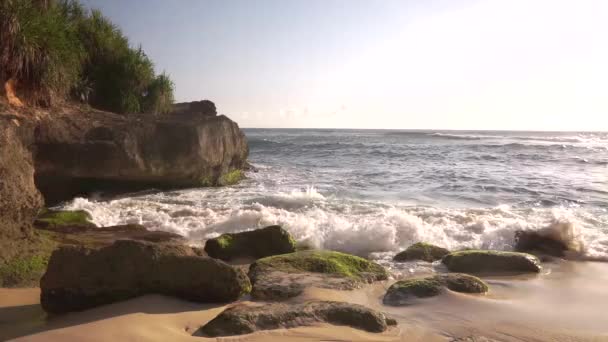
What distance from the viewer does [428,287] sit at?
4.93 metres

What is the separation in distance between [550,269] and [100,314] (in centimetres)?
602

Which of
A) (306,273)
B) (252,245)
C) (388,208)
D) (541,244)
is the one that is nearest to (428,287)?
(306,273)

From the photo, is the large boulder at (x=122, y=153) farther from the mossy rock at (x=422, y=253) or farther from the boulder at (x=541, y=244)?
the boulder at (x=541, y=244)

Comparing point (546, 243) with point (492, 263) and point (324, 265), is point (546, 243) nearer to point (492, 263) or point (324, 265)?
point (492, 263)

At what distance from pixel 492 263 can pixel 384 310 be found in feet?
8.53

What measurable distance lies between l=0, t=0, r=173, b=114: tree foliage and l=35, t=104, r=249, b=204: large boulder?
103 centimetres

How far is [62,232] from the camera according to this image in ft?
24.5

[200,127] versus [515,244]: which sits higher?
[200,127]

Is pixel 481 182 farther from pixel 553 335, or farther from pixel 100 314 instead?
pixel 100 314

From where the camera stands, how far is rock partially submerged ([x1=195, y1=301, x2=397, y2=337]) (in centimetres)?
366

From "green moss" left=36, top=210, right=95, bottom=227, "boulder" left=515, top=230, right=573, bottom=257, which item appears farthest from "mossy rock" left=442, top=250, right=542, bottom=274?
"green moss" left=36, top=210, right=95, bottom=227

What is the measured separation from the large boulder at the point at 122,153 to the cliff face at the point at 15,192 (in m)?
4.40

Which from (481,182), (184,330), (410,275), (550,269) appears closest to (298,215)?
(410,275)

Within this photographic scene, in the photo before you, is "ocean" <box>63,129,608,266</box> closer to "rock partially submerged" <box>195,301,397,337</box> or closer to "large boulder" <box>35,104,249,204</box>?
"large boulder" <box>35,104,249,204</box>
